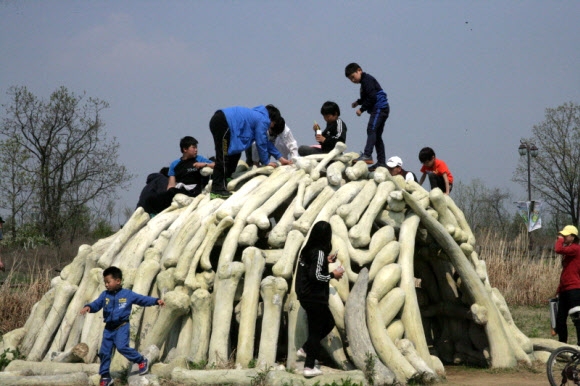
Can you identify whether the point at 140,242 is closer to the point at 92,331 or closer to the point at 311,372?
the point at 92,331

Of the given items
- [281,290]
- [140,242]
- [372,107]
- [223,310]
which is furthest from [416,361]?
[372,107]

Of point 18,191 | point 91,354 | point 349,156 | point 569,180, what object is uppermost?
point 569,180

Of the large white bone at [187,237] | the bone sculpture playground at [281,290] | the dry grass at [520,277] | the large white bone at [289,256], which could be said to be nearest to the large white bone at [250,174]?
the bone sculpture playground at [281,290]

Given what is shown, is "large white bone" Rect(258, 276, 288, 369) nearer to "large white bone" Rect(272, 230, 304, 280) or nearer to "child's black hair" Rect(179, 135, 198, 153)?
"large white bone" Rect(272, 230, 304, 280)

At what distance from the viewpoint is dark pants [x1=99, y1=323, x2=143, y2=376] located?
9.62 metres

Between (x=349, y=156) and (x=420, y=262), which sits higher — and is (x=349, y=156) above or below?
above

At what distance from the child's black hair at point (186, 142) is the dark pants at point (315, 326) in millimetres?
4211

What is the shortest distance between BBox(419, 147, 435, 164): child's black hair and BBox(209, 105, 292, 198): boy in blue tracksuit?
2636 millimetres

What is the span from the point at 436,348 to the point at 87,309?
17.7ft

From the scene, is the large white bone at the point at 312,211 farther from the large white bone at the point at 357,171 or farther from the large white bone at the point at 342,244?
the large white bone at the point at 357,171

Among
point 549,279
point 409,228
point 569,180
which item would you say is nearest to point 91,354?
point 409,228

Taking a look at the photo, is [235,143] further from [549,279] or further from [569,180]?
[569,180]

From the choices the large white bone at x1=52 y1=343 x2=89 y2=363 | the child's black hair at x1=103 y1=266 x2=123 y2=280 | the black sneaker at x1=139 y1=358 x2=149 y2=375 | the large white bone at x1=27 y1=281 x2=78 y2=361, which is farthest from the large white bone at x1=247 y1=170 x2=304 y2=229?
the large white bone at x1=27 y1=281 x2=78 y2=361

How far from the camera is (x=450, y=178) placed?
13.9 metres
